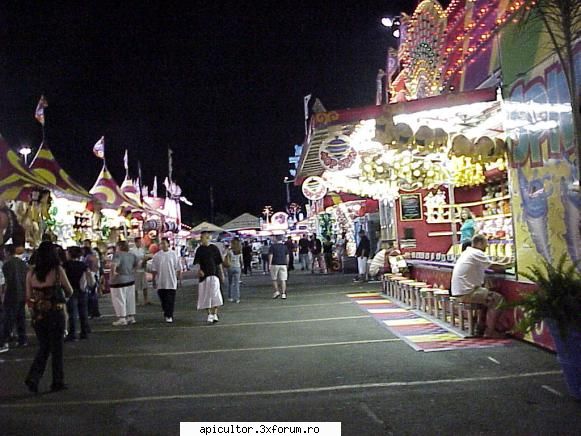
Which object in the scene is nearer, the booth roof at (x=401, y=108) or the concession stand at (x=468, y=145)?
the concession stand at (x=468, y=145)

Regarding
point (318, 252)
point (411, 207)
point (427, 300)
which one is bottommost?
point (427, 300)

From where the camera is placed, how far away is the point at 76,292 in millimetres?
10836

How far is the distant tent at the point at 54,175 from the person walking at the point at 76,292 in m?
6.66

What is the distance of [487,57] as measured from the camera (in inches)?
408

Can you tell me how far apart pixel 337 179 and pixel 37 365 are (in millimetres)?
11854

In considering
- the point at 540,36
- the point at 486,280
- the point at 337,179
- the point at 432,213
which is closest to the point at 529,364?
the point at 486,280

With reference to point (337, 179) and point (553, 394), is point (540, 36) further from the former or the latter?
point (337, 179)

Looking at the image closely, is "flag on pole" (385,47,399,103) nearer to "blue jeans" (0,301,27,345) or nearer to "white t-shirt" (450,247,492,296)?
"white t-shirt" (450,247,492,296)

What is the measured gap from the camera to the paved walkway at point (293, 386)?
17.7ft

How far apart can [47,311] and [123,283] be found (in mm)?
5427

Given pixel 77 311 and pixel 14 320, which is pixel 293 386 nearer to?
pixel 77 311

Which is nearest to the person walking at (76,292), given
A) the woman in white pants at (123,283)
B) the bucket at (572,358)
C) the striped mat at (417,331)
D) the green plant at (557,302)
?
the woman in white pants at (123,283)

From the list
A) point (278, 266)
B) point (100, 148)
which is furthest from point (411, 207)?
point (100, 148)

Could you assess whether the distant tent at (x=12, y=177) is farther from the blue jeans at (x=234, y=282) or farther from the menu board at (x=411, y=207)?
the menu board at (x=411, y=207)
